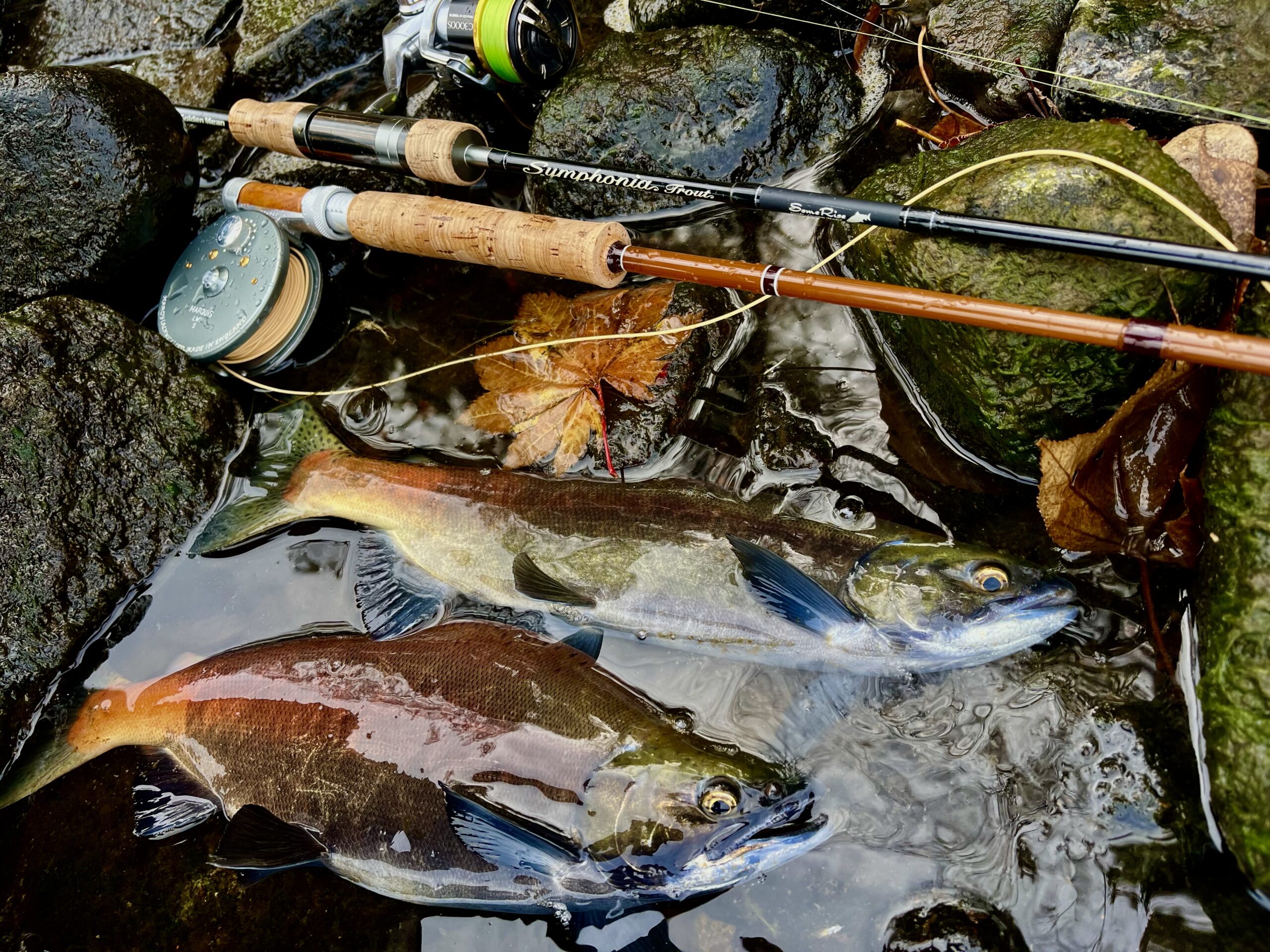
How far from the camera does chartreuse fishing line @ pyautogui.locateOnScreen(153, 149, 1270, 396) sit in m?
2.79

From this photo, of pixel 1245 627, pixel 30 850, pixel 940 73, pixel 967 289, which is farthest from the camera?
pixel 940 73

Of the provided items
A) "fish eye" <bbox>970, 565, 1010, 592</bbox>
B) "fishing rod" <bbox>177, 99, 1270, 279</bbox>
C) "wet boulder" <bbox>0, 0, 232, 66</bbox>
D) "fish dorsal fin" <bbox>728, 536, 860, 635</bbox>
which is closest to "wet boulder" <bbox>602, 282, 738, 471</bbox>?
"fishing rod" <bbox>177, 99, 1270, 279</bbox>

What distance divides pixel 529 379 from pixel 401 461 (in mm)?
761

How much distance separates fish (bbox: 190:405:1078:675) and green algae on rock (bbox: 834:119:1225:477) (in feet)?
1.98

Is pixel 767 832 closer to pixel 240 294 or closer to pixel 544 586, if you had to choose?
pixel 544 586

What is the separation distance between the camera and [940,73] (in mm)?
4727

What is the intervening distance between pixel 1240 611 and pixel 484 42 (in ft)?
13.1

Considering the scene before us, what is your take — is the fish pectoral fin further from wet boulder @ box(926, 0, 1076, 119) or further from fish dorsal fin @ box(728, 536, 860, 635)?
wet boulder @ box(926, 0, 1076, 119)

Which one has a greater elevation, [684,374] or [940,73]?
[940,73]

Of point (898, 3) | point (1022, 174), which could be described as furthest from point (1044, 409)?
point (898, 3)

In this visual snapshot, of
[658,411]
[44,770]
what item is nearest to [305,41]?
[658,411]

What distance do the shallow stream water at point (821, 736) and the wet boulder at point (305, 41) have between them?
2252mm

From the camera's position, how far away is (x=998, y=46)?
4.51 meters

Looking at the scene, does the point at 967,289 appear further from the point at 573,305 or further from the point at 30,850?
the point at 30,850
